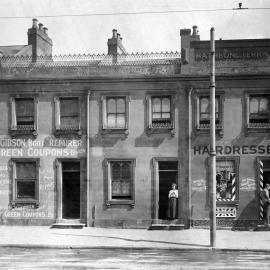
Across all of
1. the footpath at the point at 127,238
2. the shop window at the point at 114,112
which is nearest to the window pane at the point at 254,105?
the footpath at the point at 127,238

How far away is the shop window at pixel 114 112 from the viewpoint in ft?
73.7

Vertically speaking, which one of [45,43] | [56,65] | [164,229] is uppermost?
[45,43]

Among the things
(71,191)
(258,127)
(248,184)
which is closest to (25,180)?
(71,191)

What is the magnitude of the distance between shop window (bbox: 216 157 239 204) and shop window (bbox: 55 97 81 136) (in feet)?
21.0

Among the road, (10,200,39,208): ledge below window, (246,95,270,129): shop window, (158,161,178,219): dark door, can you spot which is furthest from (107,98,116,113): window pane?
the road

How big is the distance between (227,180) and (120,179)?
15.1ft

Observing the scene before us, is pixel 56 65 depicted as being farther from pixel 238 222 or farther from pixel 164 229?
pixel 238 222

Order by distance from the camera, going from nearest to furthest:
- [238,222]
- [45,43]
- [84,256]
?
[84,256], [238,222], [45,43]

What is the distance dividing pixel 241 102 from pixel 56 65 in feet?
27.4

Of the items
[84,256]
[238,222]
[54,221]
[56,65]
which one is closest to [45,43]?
[56,65]

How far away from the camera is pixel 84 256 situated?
583 inches

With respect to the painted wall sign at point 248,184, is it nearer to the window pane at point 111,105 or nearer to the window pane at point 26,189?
the window pane at point 111,105

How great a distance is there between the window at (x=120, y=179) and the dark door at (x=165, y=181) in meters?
1.25

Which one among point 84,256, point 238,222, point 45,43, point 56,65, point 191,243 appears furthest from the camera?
point 45,43
